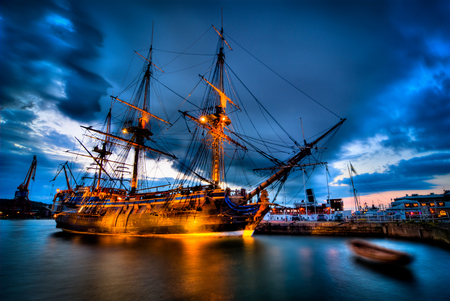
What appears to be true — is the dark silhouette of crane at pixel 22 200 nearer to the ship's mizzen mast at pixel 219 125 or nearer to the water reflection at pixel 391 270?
the ship's mizzen mast at pixel 219 125

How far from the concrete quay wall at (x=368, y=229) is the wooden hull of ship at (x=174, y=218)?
8474mm

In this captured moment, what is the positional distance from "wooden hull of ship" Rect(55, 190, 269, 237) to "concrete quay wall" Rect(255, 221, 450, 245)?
8474mm

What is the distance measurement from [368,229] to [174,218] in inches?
1012

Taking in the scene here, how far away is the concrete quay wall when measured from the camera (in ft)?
61.2

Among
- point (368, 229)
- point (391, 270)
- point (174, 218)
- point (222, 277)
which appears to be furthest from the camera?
point (368, 229)

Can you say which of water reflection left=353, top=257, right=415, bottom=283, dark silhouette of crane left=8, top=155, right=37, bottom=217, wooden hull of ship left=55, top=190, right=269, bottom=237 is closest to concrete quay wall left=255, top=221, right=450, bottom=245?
wooden hull of ship left=55, top=190, right=269, bottom=237

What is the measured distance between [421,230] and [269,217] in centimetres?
2823

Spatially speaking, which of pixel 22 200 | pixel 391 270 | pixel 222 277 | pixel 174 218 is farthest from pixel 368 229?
pixel 22 200

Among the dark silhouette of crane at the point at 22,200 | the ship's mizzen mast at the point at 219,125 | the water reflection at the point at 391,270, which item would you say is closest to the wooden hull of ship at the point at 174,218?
the ship's mizzen mast at the point at 219,125

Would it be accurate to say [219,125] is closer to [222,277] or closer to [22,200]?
[222,277]

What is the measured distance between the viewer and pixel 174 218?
2428cm

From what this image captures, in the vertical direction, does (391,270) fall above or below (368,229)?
below

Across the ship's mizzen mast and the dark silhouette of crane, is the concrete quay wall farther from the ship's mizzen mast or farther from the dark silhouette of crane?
the dark silhouette of crane

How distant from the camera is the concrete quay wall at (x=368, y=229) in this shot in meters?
18.7
